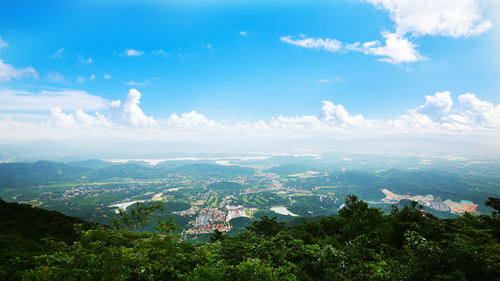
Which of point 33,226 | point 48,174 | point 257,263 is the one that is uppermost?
point 257,263

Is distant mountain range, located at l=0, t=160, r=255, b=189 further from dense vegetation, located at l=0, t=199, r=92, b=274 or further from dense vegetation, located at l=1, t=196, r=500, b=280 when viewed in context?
dense vegetation, located at l=1, t=196, r=500, b=280

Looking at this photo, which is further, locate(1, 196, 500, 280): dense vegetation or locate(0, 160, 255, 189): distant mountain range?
locate(0, 160, 255, 189): distant mountain range

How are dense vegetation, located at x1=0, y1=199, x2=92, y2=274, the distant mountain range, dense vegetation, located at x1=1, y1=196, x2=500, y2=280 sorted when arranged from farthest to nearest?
the distant mountain range
dense vegetation, located at x1=0, y1=199, x2=92, y2=274
dense vegetation, located at x1=1, y1=196, x2=500, y2=280

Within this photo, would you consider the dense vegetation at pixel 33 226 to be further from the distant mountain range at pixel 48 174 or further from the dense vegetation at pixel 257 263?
the distant mountain range at pixel 48 174

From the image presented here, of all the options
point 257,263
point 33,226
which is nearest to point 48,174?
point 33,226

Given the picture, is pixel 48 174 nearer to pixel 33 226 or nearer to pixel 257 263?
pixel 33 226

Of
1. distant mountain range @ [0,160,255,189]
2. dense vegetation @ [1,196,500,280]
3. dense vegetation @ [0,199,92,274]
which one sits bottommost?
distant mountain range @ [0,160,255,189]

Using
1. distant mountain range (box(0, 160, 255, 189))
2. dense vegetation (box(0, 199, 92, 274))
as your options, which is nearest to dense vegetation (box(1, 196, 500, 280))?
dense vegetation (box(0, 199, 92, 274))

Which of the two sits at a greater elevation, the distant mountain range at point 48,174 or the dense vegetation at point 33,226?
the dense vegetation at point 33,226

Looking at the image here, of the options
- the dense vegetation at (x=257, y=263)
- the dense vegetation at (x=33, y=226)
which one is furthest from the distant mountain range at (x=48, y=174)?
the dense vegetation at (x=257, y=263)

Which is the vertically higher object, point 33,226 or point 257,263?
point 257,263

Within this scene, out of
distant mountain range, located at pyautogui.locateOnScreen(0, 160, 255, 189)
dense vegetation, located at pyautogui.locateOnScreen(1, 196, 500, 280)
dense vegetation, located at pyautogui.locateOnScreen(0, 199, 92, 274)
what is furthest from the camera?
distant mountain range, located at pyautogui.locateOnScreen(0, 160, 255, 189)

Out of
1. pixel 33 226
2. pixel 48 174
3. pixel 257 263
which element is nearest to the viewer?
pixel 257 263
